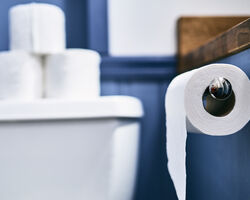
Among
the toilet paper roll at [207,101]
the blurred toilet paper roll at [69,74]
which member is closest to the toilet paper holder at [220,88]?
the toilet paper roll at [207,101]

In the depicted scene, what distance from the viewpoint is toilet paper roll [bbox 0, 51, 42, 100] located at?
750mm

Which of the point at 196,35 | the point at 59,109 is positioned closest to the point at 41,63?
the point at 59,109

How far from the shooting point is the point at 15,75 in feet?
2.46

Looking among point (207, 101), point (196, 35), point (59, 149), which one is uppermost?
point (196, 35)

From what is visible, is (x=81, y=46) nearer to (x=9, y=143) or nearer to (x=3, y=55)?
(x=3, y=55)

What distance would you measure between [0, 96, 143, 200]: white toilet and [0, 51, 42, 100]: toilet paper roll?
12cm

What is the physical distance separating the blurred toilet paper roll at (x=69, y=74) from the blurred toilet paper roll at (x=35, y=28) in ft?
0.12

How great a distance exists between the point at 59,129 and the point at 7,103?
110 millimetres

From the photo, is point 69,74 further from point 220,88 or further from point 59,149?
point 220,88

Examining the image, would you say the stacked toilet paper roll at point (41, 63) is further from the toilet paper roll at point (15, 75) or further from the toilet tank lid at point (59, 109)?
the toilet tank lid at point (59, 109)

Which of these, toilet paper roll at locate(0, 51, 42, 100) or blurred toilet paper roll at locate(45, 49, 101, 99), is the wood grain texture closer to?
blurred toilet paper roll at locate(45, 49, 101, 99)

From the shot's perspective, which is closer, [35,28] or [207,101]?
[207,101]

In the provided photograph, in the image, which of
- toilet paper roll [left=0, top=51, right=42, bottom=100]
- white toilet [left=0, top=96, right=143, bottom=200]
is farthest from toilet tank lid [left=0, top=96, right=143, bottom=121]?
toilet paper roll [left=0, top=51, right=42, bottom=100]

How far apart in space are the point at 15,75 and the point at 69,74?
0.12 meters
